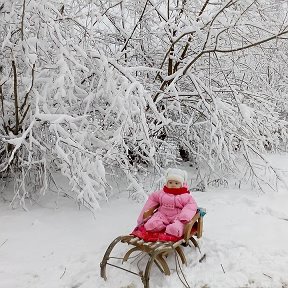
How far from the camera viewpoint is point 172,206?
4.25m

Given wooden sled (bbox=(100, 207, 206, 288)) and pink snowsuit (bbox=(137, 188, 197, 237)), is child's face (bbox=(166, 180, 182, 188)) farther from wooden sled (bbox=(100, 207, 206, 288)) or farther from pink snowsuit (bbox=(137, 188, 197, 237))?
wooden sled (bbox=(100, 207, 206, 288))

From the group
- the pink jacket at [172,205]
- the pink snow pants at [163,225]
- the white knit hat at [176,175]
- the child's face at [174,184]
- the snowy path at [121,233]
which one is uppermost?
the white knit hat at [176,175]

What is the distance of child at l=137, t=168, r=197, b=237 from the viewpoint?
4012 millimetres

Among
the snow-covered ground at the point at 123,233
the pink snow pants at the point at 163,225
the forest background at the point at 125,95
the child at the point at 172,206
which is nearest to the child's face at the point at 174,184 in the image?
the child at the point at 172,206

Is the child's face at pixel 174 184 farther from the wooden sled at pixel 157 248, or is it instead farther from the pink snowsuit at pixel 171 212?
the wooden sled at pixel 157 248

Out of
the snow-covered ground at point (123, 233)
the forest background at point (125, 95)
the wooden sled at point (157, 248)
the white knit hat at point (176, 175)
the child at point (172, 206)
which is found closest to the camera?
the wooden sled at point (157, 248)

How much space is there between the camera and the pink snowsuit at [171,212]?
3946 millimetres

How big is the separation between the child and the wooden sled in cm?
8

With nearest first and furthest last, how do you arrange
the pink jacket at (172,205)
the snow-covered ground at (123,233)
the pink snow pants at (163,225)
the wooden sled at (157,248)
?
1. the wooden sled at (157,248)
2. the snow-covered ground at (123,233)
3. the pink snow pants at (163,225)
4. the pink jacket at (172,205)

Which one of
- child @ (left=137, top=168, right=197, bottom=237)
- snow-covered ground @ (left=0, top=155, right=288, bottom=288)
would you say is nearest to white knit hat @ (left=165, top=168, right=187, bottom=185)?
child @ (left=137, top=168, right=197, bottom=237)

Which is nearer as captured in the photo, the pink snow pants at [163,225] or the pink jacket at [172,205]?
the pink snow pants at [163,225]

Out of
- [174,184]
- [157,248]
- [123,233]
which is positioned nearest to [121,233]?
[123,233]

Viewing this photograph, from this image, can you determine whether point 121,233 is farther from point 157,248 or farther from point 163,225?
point 157,248

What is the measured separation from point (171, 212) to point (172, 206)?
6 centimetres
